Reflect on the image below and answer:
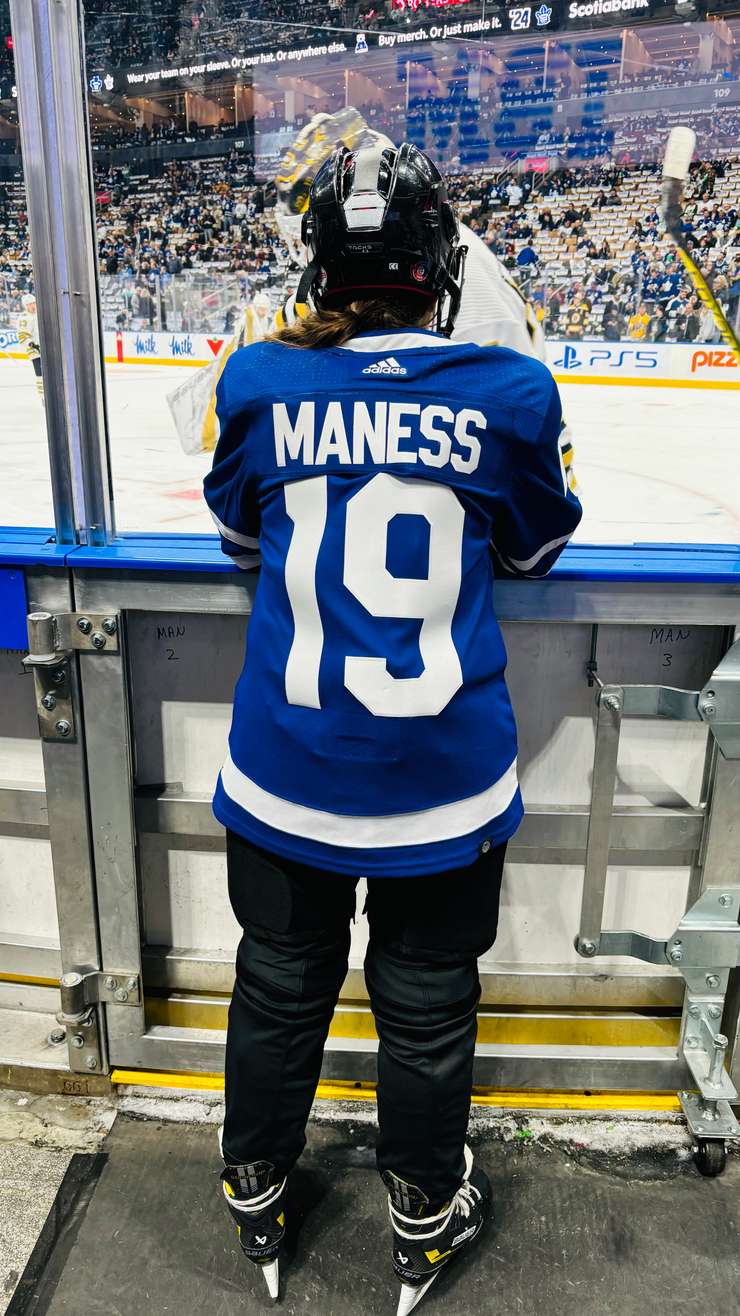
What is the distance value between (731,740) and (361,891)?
0.62 meters

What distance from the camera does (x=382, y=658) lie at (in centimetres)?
92

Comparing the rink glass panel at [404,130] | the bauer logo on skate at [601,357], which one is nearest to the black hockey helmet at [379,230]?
the rink glass panel at [404,130]

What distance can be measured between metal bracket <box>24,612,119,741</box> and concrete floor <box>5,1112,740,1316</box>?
2.09 feet

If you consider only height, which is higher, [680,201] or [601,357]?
[680,201]

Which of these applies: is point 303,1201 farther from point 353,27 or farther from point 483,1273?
point 353,27

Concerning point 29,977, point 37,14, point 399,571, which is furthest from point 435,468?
point 29,977

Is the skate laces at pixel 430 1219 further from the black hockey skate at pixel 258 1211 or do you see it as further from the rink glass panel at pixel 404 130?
the rink glass panel at pixel 404 130

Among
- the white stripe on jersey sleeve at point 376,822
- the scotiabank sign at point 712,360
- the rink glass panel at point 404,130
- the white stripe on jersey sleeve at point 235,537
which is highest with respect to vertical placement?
the rink glass panel at point 404,130

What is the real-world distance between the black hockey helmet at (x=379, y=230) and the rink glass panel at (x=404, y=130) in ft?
1.48

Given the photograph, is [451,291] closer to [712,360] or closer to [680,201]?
[680,201]

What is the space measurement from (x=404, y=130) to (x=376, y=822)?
1064mm

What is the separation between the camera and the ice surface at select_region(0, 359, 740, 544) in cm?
148

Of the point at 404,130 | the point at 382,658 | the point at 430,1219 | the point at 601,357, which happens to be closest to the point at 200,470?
the point at 404,130

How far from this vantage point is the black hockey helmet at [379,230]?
93cm
